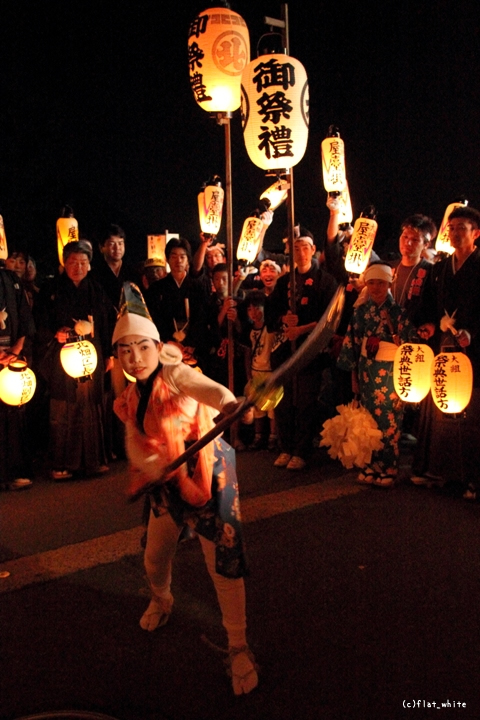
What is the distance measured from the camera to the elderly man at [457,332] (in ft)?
17.4

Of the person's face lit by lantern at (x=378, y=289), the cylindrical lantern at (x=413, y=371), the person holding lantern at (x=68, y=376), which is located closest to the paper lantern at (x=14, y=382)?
the person holding lantern at (x=68, y=376)

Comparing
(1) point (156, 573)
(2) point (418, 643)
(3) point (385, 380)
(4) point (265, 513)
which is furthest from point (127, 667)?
(3) point (385, 380)

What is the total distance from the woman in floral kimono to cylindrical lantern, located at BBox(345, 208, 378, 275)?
3.07 feet

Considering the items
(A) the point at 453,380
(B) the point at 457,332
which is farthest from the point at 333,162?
(A) the point at 453,380

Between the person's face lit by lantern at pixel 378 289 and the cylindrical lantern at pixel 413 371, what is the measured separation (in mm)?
552

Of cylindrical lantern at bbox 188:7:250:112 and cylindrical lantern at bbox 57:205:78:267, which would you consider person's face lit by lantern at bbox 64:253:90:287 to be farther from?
cylindrical lantern at bbox 188:7:250:112

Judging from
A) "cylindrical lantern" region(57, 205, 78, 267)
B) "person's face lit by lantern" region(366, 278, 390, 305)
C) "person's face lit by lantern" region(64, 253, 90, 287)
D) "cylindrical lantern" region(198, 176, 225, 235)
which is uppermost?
"cylindrical lantern" region(198, 176, 225, 235)

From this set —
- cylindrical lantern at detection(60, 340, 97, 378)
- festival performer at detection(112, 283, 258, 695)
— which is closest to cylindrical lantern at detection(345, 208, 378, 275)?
cylindrical lantern at detection(60, 340, 97, 378)

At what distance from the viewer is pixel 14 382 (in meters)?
5.67

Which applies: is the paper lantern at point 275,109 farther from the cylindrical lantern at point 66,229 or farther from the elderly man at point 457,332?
the cylindrical lantern at point 66,229

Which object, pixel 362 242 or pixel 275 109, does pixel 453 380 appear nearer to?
pixel 362 242

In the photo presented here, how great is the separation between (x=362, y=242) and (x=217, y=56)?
8.16 ft

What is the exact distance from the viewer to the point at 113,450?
7.21 m

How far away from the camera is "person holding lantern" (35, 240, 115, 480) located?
20.5 feet
